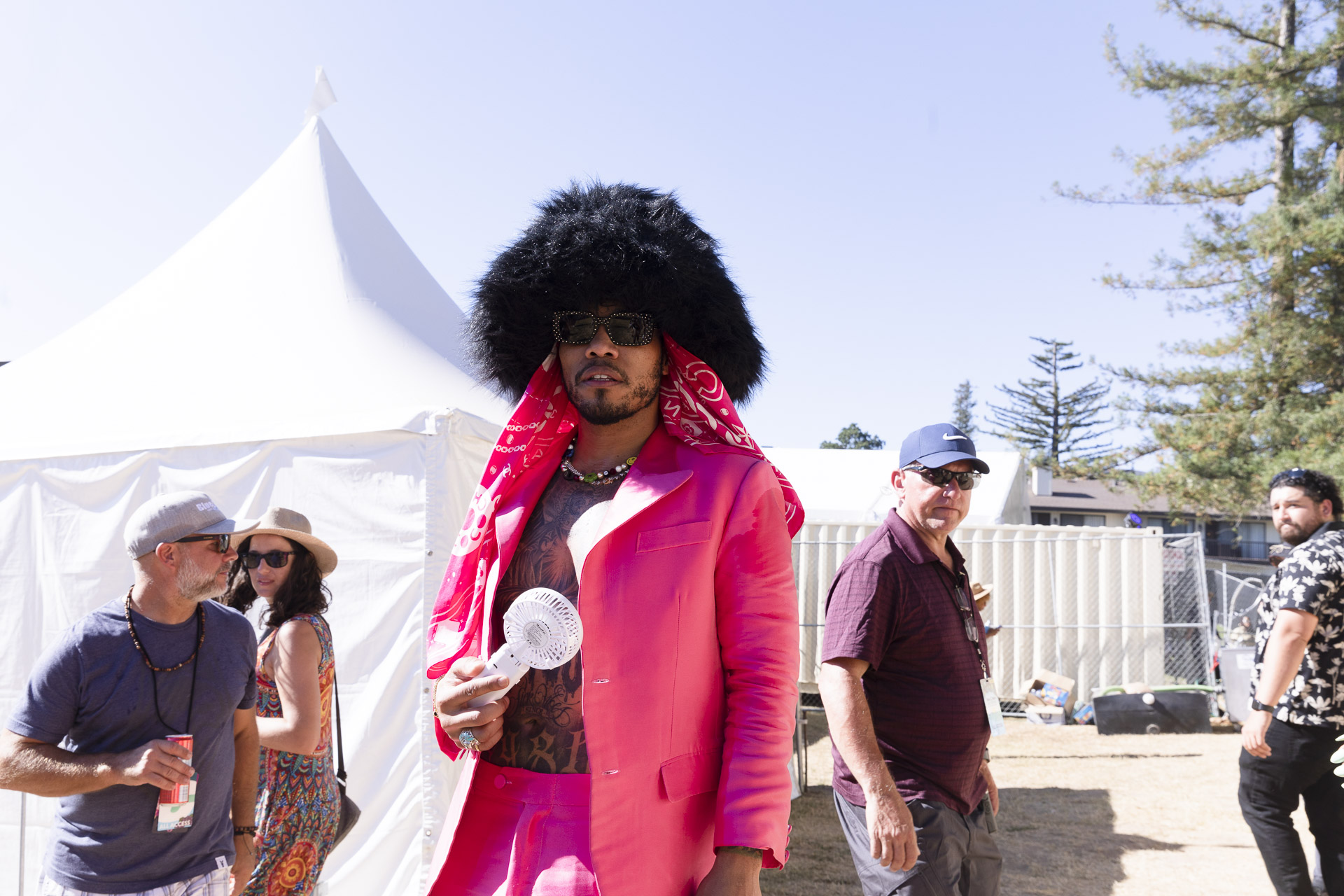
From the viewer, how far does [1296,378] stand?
15203mm

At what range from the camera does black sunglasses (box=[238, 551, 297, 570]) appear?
3.28 meters

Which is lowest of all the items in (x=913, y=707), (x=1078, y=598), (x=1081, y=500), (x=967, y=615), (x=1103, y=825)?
(x=1103, y=825)

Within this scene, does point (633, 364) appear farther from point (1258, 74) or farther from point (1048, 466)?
point (1048, 466)

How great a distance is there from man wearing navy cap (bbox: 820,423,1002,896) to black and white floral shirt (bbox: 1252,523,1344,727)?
1716 mm

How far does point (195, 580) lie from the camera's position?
2.64m

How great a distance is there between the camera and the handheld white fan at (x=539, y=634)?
1478 millimetres

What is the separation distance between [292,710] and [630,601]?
1.99 meters

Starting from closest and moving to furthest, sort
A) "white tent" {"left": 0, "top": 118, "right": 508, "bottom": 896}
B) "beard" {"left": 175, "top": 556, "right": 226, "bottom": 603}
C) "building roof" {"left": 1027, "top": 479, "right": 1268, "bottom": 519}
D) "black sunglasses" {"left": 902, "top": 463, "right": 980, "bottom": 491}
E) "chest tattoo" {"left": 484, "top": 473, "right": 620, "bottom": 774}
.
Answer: "chest tattoo" {"left": 484, "top": 473, "right": 620, "bottom": 774} → "beard" {"left": 175, "top": 556, "right": 226, "bottom": 603} → "black sunglasses" {"left": 902, "top": 463, "right": 980, "bottom": 491} → "white tent" {"left": 0, "top": 118, "right": 508, "bottom": 896} → "building roof" {"left": 1027, "top": 479, "right": 1268, "bottom": 519}

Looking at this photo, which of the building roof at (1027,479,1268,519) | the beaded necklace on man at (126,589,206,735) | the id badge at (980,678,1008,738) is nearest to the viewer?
the beaded necklace on man at (126,589,206,735)

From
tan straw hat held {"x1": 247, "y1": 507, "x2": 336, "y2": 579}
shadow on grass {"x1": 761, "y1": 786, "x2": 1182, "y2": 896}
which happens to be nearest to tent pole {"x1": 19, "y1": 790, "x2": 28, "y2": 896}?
tan straw hat held {"x1": 247, "y1": 507, "x2": 336, "y2": 579}

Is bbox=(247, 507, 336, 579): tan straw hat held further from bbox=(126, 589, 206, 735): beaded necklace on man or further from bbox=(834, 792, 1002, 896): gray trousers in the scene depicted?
bbox=(834, 792, 1002, 896): gray trousers

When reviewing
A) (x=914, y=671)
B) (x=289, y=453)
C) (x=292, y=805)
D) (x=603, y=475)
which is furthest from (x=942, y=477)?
(x=289, y=453)

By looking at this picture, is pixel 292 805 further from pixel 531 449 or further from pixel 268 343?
pixel 268 343

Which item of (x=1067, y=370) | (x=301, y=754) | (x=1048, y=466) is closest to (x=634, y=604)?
(x=301, y=754)
